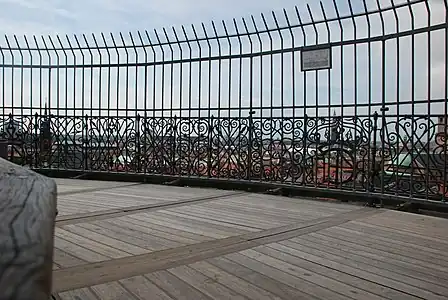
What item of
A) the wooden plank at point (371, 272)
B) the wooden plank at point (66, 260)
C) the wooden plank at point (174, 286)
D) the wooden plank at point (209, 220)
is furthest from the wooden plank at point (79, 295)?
the wooden plank at point (209, 220)

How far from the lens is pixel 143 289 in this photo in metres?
2.55

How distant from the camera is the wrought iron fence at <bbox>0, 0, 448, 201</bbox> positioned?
5648 mm

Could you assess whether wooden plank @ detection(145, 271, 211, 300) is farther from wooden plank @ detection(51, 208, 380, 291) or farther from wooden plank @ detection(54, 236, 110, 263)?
wooden plank @ detection(54, 236, 110, 263)

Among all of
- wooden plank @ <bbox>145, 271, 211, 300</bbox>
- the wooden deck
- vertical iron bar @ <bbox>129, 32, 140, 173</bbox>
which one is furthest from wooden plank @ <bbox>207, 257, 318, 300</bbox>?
vertical iron bar @ <bbox>129, 32, 140, 173</bbox>

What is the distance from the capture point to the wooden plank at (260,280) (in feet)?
8.25

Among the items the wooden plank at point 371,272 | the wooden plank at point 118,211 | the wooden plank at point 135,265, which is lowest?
the wooden plank at point 371,272

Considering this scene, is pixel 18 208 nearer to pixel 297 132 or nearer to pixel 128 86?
pixel 297 132

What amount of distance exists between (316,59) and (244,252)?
13.0 feet

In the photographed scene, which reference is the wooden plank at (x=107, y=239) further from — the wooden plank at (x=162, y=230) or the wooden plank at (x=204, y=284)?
the wooden plank at (x=204, y=284)

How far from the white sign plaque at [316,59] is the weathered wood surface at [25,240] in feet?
20.0

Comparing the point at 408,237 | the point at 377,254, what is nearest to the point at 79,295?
the point at 377,254

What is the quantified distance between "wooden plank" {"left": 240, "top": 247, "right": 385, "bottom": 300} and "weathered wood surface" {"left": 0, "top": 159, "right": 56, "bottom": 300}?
2134mm

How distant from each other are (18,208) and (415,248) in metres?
3.56

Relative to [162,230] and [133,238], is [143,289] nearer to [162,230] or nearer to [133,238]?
[133,238]
